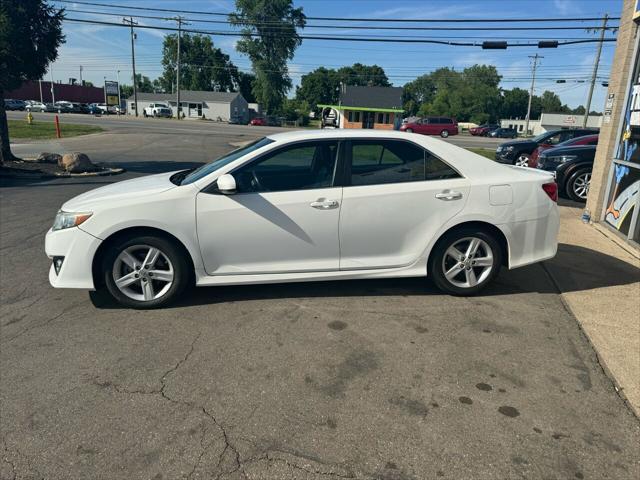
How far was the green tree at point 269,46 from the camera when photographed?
72312 mm

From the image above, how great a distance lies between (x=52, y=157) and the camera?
15031mm

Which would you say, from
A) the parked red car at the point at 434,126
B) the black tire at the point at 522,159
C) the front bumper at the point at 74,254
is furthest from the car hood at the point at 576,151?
the parked red car at the point at 434,126

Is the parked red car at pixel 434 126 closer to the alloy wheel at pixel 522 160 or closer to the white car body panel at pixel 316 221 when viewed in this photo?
the alloy wheel at pixel 522 160

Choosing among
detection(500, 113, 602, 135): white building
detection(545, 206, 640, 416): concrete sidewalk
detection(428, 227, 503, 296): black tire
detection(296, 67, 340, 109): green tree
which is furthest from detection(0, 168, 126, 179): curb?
detection(296, 67, 340, 109): green tree

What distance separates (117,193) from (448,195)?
306 cm

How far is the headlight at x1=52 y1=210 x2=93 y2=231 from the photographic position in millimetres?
4141

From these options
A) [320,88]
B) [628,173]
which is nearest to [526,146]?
[628,173]

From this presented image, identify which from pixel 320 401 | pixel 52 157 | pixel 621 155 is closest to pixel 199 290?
pixel 320 401

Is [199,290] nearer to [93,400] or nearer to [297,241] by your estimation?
[297,241]

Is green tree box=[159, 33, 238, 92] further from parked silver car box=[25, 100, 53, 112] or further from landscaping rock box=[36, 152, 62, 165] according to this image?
landscaping rock box=[36, 152, 62, 165]

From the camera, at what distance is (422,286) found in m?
5.07

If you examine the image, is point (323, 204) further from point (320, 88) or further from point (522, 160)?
point (320, 88)

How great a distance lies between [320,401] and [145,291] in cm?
210

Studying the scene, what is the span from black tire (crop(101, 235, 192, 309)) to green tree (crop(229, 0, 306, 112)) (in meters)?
73.3
